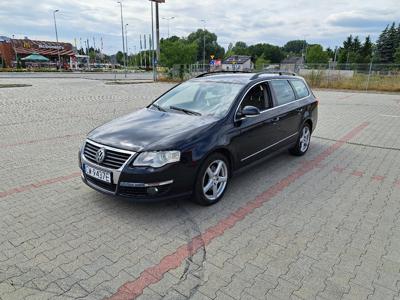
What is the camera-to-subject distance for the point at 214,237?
3.12 m

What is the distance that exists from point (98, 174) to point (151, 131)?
79 centimetres

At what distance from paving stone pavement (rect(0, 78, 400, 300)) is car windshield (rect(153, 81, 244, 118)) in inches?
47.6

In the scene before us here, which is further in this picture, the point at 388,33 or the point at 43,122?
the point at 388,33

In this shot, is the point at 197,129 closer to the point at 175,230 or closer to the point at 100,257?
the point at 175,230

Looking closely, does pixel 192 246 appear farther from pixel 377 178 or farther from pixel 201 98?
pixel 377 178

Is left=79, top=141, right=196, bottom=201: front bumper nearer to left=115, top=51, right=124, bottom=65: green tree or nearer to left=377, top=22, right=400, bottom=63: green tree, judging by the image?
left=377, top=22, right=400, bottom=63: green tree

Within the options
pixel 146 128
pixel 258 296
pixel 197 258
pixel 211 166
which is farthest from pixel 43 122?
pixel 258 296

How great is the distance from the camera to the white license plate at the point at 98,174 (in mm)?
3310

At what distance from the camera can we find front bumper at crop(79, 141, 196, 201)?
3.18 metres

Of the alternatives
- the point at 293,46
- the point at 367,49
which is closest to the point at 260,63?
the point at 367,49

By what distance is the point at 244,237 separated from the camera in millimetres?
3135

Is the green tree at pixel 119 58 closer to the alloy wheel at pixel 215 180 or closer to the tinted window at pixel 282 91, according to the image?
the tinted window at pixel 282 91

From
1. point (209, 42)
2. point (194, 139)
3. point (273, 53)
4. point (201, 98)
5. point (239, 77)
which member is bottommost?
point (194, 139)

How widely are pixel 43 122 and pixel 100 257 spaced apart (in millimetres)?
7279
